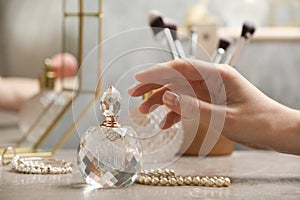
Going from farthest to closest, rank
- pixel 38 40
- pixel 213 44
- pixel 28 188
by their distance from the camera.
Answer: pixel 213 44 < pixel 38 40 < pixel 28 188

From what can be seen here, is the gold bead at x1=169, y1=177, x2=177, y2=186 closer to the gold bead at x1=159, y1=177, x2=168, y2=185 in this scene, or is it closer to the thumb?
the gold bead at x1=159, y1=177, x2=168, y2=185

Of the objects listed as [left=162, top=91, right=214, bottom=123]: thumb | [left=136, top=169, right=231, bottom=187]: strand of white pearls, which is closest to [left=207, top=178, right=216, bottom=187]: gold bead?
[left=136, top=169, right=231, bottom=187]: strand of white pearls

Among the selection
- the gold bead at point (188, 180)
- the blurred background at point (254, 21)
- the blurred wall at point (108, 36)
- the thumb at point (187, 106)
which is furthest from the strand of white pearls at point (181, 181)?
the blurred background at point (254, 21)

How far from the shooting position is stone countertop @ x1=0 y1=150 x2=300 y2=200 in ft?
2.53

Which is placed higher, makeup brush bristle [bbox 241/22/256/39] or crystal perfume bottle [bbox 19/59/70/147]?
makeup brush bristle [bbox 241/22/256/39]

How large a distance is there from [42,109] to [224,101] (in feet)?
1.28

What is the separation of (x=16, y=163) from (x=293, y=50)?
0.75m

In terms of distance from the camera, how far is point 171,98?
93 centimetres

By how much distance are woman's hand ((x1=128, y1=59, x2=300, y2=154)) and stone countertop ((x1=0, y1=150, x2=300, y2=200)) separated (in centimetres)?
6

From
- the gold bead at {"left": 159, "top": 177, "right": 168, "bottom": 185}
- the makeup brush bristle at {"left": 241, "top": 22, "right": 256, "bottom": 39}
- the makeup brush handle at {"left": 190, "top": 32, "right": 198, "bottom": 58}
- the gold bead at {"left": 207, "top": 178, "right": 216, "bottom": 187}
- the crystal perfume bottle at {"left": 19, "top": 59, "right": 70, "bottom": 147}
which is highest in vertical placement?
the makeup brush bristle at {"left": 241, "top": 22, "right": 256, "bottom": 39}

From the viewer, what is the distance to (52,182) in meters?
0.86

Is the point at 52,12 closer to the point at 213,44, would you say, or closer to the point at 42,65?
the point at 42,65

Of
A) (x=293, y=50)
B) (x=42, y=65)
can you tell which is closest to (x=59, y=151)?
(x=42, y=65)

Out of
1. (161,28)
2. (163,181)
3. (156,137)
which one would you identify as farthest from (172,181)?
(161,28)
